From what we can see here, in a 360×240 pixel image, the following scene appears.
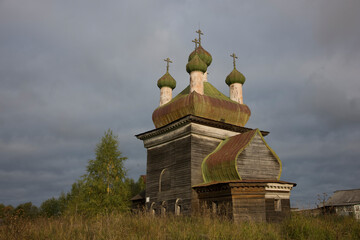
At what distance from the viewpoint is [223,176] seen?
19.0 metres

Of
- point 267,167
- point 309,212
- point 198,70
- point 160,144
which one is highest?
point 198,70

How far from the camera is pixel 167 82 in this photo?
2719 cm

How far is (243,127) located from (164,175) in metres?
6.96

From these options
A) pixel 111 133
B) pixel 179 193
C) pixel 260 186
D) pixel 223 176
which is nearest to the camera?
pixel 260 186

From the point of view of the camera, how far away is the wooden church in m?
17.3

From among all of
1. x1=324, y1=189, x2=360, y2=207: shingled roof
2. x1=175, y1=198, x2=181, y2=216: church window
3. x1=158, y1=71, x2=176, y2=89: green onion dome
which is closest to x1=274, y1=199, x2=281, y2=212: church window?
x1=175, y1=198, x2=181, y2=216: church window

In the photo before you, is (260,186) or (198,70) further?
(198,70)

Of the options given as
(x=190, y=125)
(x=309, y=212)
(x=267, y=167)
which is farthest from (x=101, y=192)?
(x=309, y=212)

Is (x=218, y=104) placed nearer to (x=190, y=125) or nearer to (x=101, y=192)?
(x=190, y=125)

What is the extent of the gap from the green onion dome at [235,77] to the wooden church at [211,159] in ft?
0.27

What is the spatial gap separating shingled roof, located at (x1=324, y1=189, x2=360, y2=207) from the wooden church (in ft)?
67.0

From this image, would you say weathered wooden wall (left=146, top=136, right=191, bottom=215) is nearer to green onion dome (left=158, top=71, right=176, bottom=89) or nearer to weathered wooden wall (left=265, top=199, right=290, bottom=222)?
weathered wooden wall (left=265, top=199, right=290, bottom=222)

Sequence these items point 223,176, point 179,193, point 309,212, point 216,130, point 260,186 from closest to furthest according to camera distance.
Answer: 1. point 309,212
2. point 260,186
3. point 223,176
4. point 179,193
5. point 216,130

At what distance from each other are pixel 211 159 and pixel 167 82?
9.63 meters
